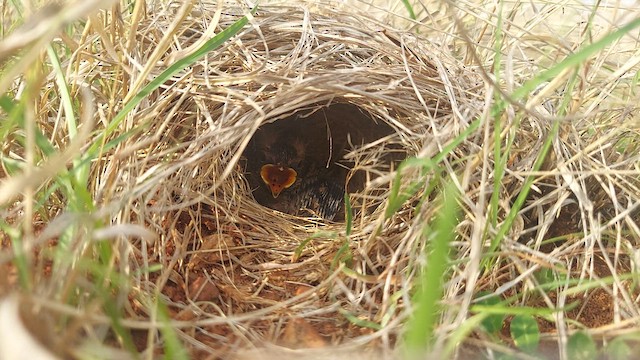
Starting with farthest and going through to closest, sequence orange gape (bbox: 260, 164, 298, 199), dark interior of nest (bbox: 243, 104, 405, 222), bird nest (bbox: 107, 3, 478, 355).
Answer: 1. orange gape (bbox: 260, 164, 298, 199)
2. dark interior of nest (bbox: 243, 104, 405, 222)
3. bird nest (bbox: 107, 3, 478, 355)

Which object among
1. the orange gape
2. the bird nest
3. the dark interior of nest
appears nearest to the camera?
the bird nest

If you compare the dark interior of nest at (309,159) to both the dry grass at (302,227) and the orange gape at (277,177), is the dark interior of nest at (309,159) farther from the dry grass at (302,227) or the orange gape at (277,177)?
the dry grass at (302,227)

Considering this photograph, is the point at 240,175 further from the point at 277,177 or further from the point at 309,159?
the point at 309,159

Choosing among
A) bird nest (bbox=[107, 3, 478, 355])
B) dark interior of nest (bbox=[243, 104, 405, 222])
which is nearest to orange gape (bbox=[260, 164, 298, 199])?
dark interior of nest (bbox=[243, 104, 405, 222])

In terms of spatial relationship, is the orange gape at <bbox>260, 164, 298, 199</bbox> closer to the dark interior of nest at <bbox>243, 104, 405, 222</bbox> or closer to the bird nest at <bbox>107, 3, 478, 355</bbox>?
the dark interior of nest at <bbox>243, 104, 405, 222</bbox>

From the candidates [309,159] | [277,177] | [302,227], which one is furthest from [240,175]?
[309,159]

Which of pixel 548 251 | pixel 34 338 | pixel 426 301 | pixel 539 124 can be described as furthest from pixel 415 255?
pixel 34 338

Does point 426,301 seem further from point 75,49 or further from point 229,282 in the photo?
point 75,49
